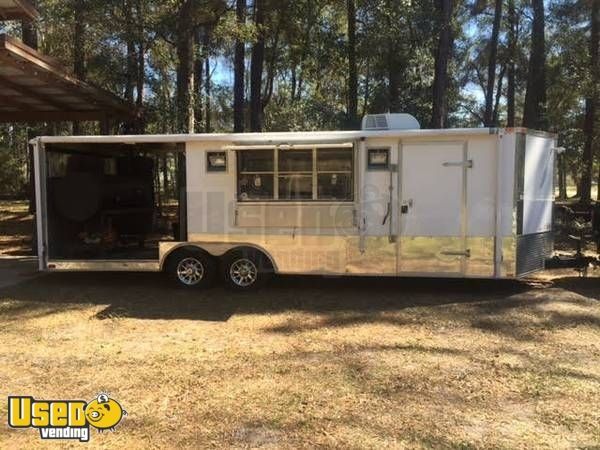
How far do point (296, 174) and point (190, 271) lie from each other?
2267mm

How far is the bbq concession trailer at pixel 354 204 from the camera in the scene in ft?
27.2

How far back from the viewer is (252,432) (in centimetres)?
429

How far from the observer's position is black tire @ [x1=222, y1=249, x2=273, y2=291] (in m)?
8.93

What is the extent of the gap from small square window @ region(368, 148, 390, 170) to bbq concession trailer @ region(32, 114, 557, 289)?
0.01 meters

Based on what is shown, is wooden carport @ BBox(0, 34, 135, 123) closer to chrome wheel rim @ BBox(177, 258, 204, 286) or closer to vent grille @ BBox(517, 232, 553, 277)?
chrome wheel rim @ BBox(177, 258, 204, 286)

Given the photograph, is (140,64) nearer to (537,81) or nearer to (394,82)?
(394,82)

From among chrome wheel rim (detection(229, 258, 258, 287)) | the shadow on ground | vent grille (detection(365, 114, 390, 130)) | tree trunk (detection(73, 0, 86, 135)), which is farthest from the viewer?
tree trunk (detection(73, 0, 86, 135))

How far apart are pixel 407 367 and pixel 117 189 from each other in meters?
7.02

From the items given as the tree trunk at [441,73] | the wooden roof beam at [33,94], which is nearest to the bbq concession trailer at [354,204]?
the wooden roof beam at [33,94]

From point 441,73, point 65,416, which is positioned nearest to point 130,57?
point 441,73

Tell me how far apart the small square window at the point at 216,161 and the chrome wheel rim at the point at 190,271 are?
4.74 ft

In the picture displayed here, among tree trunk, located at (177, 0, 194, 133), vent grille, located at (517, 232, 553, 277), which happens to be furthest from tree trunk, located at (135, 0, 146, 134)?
vent grille, located at (517, 232, 553, 277)

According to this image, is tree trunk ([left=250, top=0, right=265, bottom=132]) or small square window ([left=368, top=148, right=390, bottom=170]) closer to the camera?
small square window ([left=368, top=148, right=390, bottom=170])

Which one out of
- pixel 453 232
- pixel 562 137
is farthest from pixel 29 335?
pixel 562 137
